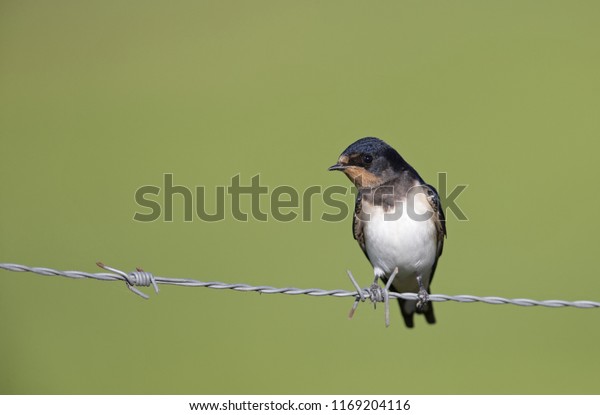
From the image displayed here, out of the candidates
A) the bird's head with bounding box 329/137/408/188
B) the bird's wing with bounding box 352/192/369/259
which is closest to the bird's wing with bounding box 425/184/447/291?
the bird's head with bounding box 329/137/408/188

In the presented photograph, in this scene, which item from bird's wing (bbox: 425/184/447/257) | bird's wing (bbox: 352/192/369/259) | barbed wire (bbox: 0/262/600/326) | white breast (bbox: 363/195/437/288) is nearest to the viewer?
barbed wire (bbox: 0/262/600/326)

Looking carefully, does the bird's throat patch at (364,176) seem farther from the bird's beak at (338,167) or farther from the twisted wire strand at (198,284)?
the twisted wire strand at (198,284)

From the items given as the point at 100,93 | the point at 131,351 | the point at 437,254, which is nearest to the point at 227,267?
the point at 131,351

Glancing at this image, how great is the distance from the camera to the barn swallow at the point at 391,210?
5.19m

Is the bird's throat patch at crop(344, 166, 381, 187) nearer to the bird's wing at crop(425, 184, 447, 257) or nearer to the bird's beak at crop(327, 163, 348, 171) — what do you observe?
the bird's beak at crop(327, 163, 348, 171)

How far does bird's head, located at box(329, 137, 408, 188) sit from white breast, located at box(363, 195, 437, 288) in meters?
0.20

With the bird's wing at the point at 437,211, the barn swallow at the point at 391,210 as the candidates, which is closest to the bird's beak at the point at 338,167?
the barn swallow at the point at 391,210

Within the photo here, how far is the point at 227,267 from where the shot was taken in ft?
24.7

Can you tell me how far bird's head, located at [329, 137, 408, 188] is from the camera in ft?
17.4

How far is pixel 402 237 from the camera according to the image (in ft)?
16.9

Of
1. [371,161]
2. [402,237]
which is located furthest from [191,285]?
[371,161]

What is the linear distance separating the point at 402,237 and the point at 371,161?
1.80 ft

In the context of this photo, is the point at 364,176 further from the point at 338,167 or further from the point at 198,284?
the point at 198,284

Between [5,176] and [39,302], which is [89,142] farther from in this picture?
[39,302]
